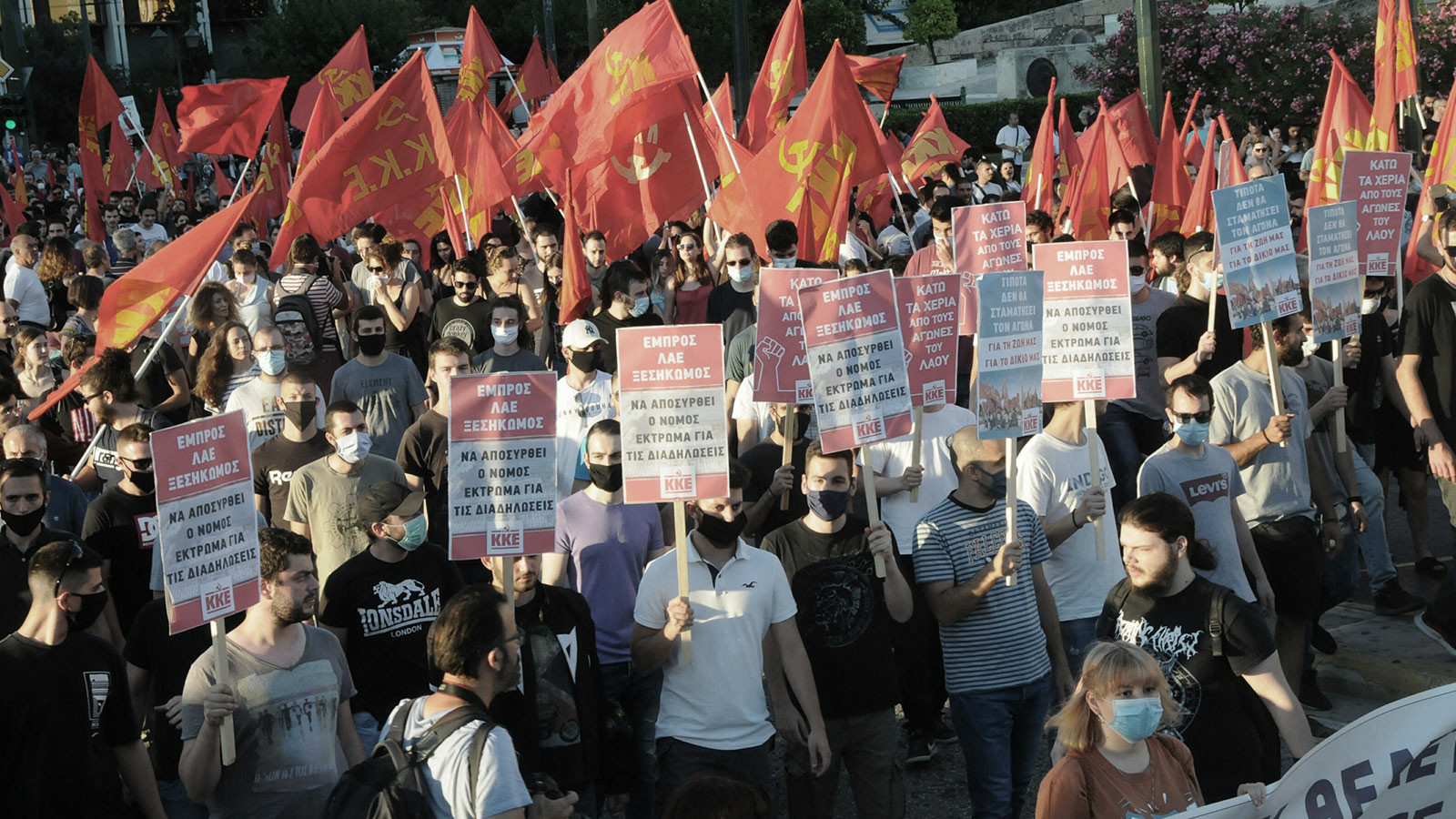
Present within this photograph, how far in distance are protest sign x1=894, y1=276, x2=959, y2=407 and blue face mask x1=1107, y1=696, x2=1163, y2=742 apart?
2546 mm

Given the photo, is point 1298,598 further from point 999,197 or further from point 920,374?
point 999,197

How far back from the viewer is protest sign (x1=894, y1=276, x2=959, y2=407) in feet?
20.9

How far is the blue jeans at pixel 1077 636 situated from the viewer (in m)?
6.02

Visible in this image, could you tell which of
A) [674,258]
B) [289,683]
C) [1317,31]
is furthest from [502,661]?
[1317,31]

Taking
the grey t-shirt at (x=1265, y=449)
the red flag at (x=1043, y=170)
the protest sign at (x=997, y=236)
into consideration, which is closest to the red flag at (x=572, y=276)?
the protest sign at (x=997, y=236)

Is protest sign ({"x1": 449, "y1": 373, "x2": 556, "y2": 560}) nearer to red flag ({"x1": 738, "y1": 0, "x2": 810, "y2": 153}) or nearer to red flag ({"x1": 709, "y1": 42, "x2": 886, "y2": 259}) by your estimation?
red flag ({"x1": 709, "y1": 42, "x2": 886, "y2": 259})

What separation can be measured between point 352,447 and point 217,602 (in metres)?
1.72

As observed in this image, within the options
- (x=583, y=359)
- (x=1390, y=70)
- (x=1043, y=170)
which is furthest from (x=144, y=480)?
(x=1043, y=170)

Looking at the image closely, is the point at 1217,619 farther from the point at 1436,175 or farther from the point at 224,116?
the point at 224,116

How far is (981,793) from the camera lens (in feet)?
17.5

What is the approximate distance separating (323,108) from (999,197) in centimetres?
749

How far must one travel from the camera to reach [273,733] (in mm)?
4520

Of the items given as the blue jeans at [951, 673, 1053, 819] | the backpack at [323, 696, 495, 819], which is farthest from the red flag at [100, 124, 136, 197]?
the backpack at [323, 696, 495, 819]

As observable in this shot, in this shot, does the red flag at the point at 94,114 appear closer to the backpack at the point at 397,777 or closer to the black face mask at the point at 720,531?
the black face mask at the point at 720,531
